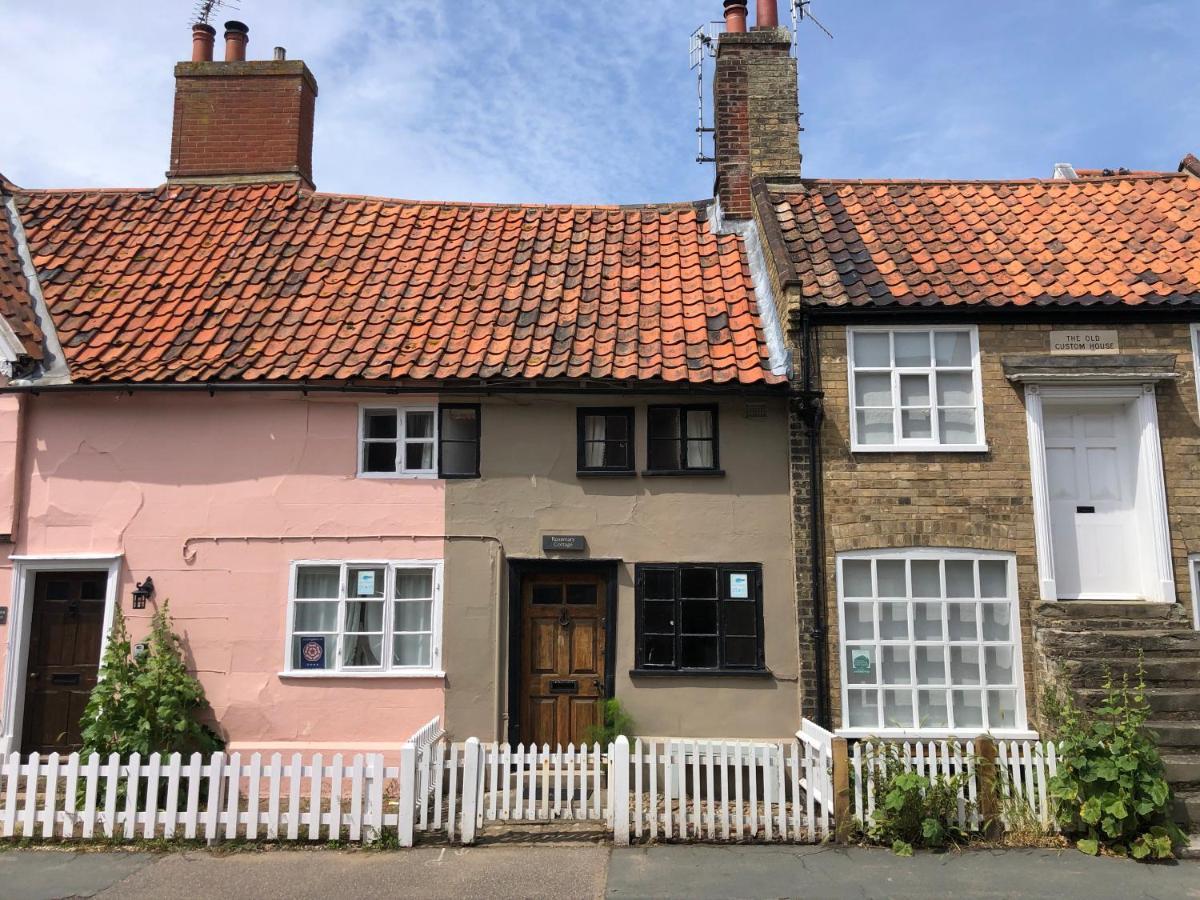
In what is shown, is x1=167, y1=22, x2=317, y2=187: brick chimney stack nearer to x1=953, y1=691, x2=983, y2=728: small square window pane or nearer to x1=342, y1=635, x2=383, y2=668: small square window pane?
x1=342, y1=635, x2=383, y2=668: small square window pane

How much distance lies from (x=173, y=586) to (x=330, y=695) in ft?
7.52

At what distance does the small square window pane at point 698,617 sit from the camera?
9.95 m

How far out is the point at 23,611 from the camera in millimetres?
10078

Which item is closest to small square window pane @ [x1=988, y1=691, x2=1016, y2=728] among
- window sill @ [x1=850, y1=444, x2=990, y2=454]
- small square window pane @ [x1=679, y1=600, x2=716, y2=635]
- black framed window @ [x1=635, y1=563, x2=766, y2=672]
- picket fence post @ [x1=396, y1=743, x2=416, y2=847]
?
black framed window @ [x1=635, y1=563, x2=766, y2=672]

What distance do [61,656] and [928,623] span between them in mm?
10099

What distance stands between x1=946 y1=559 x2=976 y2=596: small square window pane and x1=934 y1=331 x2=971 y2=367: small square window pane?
2.36 m

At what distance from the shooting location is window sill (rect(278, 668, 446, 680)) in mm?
9859

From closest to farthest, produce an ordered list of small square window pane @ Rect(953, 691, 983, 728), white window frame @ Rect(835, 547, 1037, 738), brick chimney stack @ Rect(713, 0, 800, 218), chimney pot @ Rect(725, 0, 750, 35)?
white window frame @ Rect(835, 547, 1037, 738) → small square window pane @ Rect(953, 691, 983, 728) → brick chimney stack @ Rect(713, 0, 800, 218) → chimney pot @ Rect(725, 0, 750, 35)

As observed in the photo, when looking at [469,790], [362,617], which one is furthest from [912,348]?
[362,617]

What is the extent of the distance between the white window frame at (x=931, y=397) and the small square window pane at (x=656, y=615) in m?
2.85

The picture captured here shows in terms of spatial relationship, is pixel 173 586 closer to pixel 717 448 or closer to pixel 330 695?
pixel 330 695

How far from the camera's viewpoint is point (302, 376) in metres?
10.1

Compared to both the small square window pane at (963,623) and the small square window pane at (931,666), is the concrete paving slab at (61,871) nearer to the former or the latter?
the small square window pane at (931,666)

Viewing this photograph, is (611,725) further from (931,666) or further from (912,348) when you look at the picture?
(912,348)
